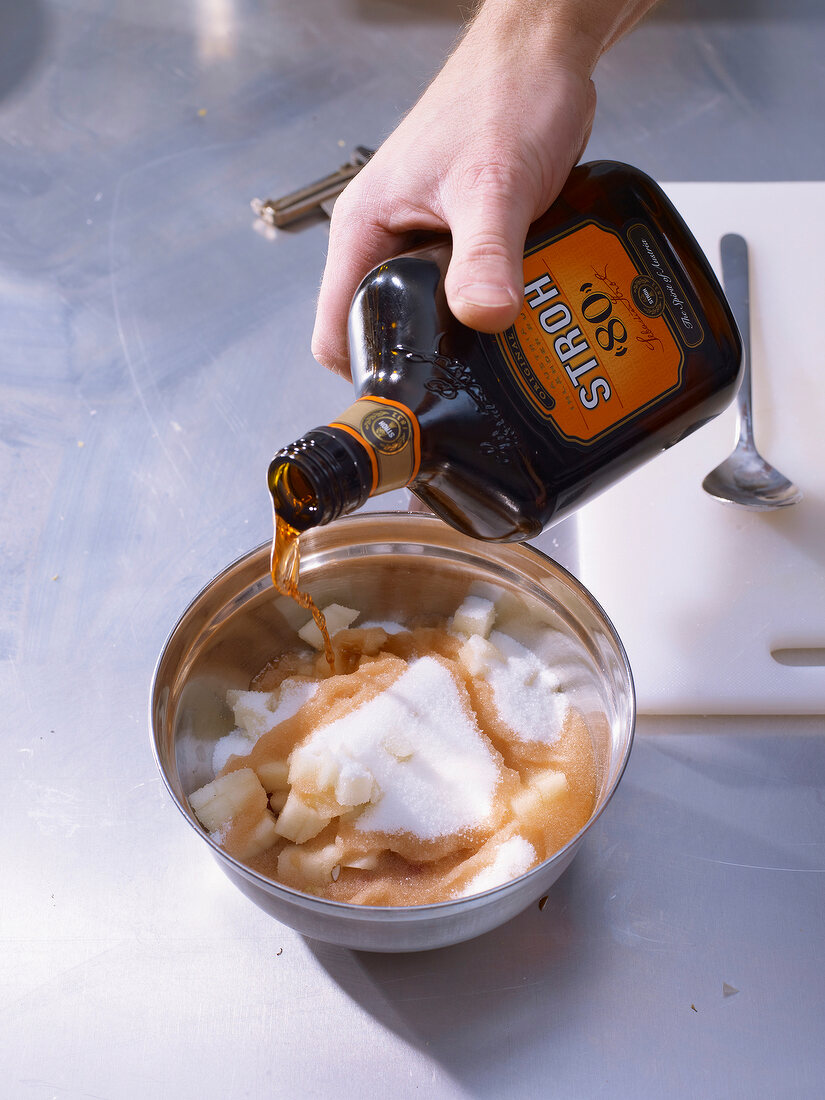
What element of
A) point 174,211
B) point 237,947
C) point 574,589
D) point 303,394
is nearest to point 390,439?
point 574,589

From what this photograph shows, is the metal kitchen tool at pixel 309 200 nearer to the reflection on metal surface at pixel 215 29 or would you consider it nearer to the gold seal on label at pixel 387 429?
the reflection on metal surface at pixel 215 29

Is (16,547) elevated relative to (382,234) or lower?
lower

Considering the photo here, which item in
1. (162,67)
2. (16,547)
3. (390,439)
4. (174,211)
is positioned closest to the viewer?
(390,439)

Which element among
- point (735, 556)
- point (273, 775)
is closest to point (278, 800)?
point (273, 775)

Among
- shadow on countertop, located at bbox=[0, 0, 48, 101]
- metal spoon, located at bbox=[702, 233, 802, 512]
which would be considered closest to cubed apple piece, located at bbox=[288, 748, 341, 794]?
metal spoon, located at bbox=[702, 233, 802, 512]

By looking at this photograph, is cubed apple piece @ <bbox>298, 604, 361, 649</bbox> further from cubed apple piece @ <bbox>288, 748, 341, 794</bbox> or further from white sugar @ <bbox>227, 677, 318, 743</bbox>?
cubed apple piece @ <bbox>288, 748, 341, 794</bbox>

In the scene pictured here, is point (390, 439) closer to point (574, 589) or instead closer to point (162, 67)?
point (574, 589)

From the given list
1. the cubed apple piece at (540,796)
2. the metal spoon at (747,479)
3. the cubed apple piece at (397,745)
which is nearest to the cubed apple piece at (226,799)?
the cubed apple piece at (397,745)
